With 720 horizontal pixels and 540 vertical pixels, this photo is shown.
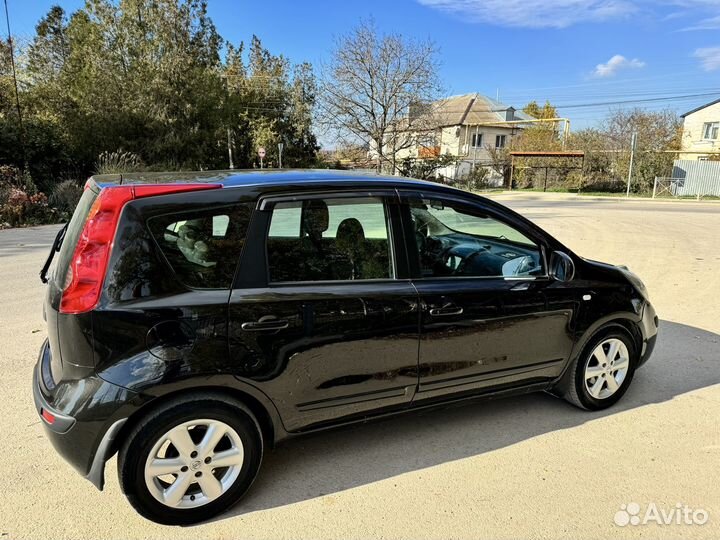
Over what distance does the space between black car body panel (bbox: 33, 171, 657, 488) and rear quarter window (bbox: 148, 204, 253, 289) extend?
2 cm

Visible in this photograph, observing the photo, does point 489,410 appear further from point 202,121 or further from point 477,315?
point 202,121

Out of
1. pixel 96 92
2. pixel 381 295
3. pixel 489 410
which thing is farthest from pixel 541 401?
pixel 96 92

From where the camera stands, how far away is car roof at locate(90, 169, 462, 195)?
2.60 metres

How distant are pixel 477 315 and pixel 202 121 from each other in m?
27.4

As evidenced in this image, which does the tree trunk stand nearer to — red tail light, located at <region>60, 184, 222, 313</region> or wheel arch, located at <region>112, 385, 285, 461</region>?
wheel arch, located at <region>112, 385, 285, 461</region>

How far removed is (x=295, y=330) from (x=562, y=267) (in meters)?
1.89

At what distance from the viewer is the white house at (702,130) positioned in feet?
141

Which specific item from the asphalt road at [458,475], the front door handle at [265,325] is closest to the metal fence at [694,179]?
the asphalt road at [458,475]

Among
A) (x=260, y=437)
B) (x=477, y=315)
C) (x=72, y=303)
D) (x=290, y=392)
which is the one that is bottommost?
(x=260, y=437)

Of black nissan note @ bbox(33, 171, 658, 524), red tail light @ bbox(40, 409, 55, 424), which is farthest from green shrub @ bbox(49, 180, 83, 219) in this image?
red tail light @ bbox(40, 409, 55, 424)

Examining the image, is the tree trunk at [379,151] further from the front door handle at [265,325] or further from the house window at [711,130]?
the house window at [711,130]

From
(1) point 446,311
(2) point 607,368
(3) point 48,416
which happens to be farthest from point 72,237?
(2) point 607,368

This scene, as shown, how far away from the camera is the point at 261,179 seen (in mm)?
2746

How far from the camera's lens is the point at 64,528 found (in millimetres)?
2369
